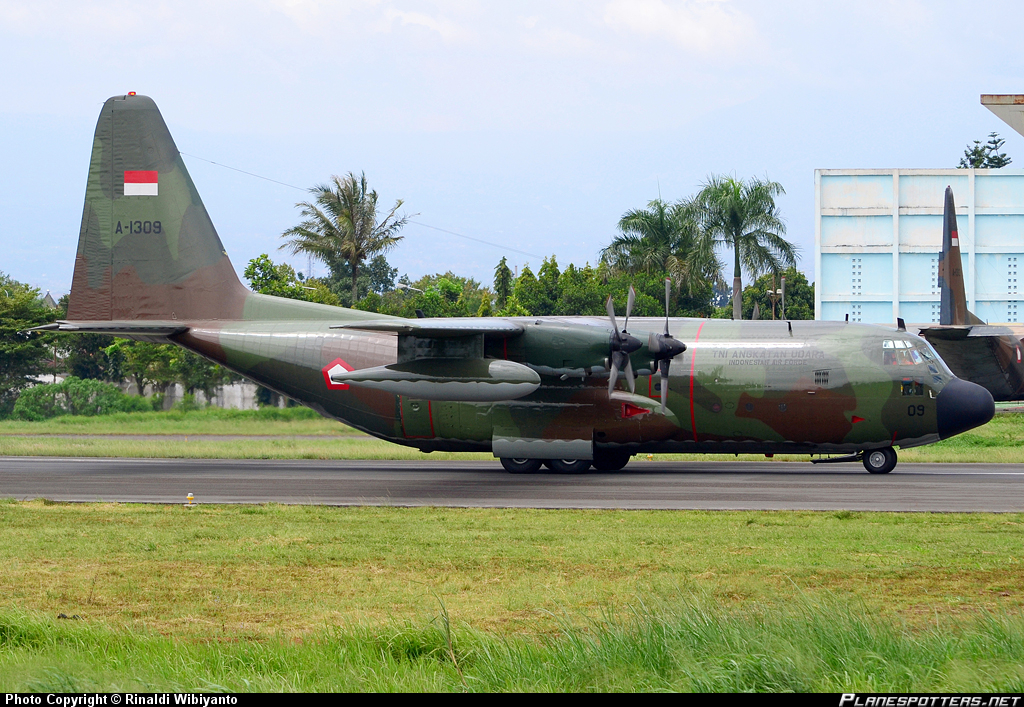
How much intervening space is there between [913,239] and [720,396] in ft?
125

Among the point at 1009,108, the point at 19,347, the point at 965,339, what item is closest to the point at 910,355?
the point at 965,339

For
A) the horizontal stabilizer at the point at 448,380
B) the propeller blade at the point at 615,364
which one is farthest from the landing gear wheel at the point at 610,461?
the horizontal stabilizer at the point at 448,380

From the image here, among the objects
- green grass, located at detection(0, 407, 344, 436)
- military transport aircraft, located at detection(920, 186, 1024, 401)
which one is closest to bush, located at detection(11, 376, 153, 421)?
green grass, located at detection(0, 407, 344, 436)

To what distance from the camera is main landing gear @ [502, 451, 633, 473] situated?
89.5 feet

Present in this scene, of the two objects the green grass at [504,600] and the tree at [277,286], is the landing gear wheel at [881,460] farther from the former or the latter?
the tree at [277,286]

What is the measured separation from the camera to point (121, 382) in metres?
60.3

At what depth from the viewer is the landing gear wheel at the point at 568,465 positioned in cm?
2723

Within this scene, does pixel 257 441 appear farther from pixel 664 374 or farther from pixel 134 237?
pixel 664 374

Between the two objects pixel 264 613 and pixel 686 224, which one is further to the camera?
pixel 686 224

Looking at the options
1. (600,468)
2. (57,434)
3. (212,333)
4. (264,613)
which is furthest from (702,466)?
(57,434)

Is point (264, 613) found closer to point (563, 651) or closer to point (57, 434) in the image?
point (563, 651)

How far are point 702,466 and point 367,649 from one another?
23033 millimetres

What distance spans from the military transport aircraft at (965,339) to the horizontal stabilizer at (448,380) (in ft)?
51.1

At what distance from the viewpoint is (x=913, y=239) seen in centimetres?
5844
